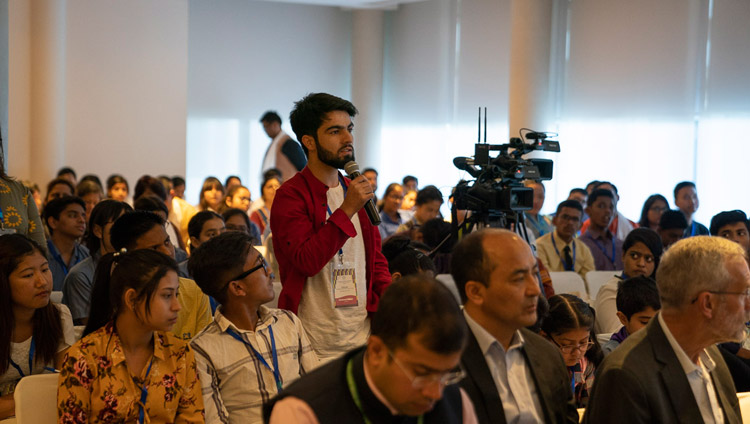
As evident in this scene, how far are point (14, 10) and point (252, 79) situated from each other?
3.77 meters

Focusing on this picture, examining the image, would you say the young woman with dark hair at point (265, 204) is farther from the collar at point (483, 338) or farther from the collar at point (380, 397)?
the collar at point (380, 397)

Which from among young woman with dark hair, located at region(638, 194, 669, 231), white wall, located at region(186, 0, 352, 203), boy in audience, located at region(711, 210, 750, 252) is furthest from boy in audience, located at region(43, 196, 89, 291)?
white wall, located at region(186, 0, 352, 203)

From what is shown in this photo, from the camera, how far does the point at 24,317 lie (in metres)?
2.91

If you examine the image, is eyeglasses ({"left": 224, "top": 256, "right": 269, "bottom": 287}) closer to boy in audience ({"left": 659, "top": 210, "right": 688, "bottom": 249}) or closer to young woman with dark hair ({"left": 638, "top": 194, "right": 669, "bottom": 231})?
boy in audience ({"left": 659, "top": 210, "right": 688, "bottom": 249})

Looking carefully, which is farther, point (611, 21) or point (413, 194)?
point (611, 21)

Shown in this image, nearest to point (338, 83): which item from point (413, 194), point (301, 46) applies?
point (301, 46)

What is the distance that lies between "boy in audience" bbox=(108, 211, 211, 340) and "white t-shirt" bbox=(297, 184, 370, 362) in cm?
72

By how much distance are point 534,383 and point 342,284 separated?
88 centimetres

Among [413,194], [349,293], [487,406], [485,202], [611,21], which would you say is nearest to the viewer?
[487,406]

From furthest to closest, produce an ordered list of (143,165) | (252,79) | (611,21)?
(252,79)
(143,165)
(611,21)

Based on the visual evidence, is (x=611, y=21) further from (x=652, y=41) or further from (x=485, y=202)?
(x=485, y=202)

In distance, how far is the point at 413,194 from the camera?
31.0 ft

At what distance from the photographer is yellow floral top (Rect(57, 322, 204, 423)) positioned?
2359mm

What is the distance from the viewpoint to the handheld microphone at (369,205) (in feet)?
8.76
